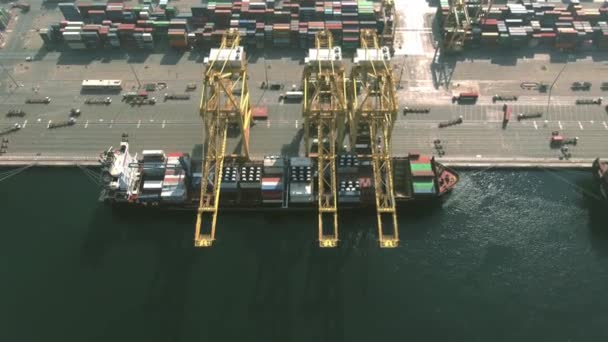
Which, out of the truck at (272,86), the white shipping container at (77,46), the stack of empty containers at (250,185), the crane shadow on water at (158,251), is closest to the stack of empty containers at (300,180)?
the stack of empty containers at (250,185)

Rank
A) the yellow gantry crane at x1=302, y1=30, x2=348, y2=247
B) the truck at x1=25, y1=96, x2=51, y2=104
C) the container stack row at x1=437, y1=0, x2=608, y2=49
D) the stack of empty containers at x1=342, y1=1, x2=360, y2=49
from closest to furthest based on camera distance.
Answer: the yellow gantry crane at x1=302, y1=30, x2=348, y2=247 → the truck at x1=25, y1=96, x2=51, y2=104 → the container stack row at x1=437, y1=0, x2=608, y2=49 → the stack of empty containers at x1=342, y1=1, x2=360, y2=49

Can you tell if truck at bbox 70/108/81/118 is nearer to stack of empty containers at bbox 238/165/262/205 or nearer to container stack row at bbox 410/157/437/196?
stack of empty containers at bbox 238/165/262/205

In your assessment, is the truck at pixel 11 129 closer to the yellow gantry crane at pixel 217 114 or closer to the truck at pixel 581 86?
the yellow gantry crane at pixel 217 114

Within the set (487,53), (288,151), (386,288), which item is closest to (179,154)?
(288,151)

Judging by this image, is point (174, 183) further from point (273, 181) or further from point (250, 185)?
point (273, 181)

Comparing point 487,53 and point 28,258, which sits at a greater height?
point 487,53

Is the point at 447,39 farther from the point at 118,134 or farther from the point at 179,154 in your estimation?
the point at 118,134

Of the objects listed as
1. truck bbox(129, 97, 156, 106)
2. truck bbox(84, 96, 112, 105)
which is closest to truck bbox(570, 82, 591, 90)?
truck bbox(129, 97, 156, 106)
